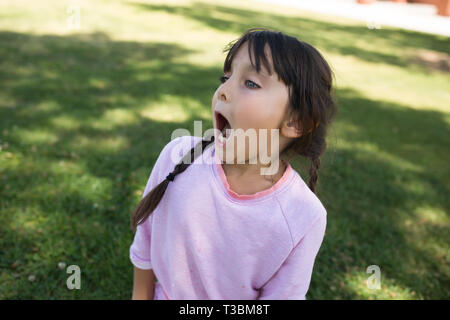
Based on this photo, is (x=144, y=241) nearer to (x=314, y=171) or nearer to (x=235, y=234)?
(x=235, y=234)

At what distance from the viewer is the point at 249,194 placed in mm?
1381

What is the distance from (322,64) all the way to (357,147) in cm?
327

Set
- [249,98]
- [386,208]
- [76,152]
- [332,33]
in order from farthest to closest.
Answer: [332,33] → [76,152] → [386,208] → [249,98]

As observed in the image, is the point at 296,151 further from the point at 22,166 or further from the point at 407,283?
the point at 22,166

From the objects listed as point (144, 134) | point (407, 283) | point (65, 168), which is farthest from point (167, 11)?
point (407, 283)

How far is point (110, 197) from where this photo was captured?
9.61ft

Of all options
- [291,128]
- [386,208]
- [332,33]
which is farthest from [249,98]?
[332,33]

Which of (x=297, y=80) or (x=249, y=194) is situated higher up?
(x=297, y=80)

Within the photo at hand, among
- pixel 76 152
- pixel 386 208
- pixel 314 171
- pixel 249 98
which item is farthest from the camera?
pixel 76 152

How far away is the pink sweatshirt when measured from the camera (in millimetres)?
1328

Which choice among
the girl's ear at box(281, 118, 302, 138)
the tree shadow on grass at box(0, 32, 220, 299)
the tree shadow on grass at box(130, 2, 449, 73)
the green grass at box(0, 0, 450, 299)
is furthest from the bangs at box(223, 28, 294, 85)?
the tree shadow on grass at box(130, 2, 449, 73)

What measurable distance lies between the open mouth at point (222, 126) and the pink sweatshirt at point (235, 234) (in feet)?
0.39

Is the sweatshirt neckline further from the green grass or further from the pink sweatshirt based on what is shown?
the green grass

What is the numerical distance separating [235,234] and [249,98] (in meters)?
0.47
